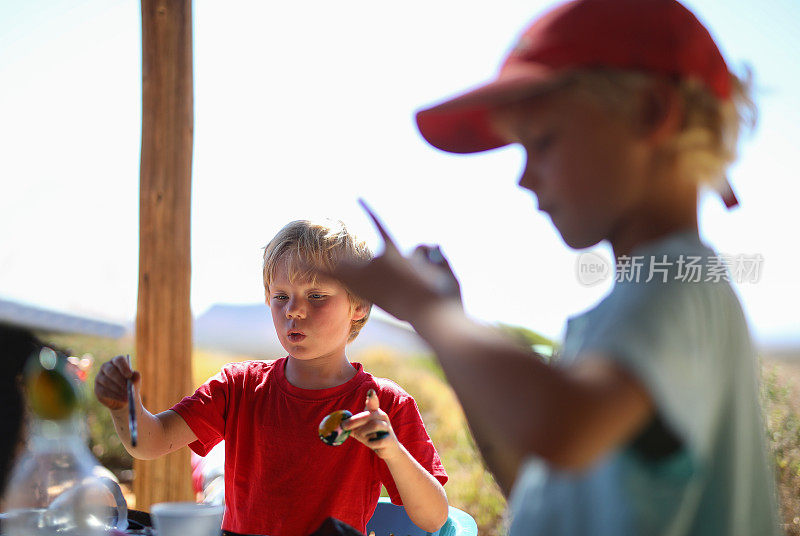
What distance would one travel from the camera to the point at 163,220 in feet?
9.34

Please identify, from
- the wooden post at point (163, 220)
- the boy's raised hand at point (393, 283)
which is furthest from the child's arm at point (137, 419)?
the wooden post at point (163, 220)

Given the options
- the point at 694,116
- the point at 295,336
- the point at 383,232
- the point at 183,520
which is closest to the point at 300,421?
the point at 295,336

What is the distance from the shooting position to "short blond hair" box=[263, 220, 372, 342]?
1.47 meters

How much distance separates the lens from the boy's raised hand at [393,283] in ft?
2.27

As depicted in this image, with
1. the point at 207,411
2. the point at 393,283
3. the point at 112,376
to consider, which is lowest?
the point at 207,411

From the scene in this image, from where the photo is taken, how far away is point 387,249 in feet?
2.43

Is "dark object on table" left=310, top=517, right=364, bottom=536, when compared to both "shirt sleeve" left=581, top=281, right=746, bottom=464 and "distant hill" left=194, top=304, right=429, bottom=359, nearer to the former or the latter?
"shirt sleeve" left=581, top=281, right=746, bottom=464

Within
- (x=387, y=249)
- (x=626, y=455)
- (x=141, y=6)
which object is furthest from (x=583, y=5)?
(x=141, y=6)

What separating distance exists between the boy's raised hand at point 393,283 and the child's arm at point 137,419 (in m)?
0.51

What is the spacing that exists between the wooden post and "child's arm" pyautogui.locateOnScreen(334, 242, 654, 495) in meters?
2.39

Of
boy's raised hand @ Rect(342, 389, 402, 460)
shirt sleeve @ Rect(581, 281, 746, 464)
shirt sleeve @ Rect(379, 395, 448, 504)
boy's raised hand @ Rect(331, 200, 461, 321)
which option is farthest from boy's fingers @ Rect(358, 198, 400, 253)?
shirt sleeve @ Rect(379, 395, 448, 504)

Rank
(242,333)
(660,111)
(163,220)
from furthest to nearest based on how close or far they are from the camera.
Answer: (242,333)
(163,220)
(660,111)

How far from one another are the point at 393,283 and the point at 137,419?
885 mm

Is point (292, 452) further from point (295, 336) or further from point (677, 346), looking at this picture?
point (677, 346)
